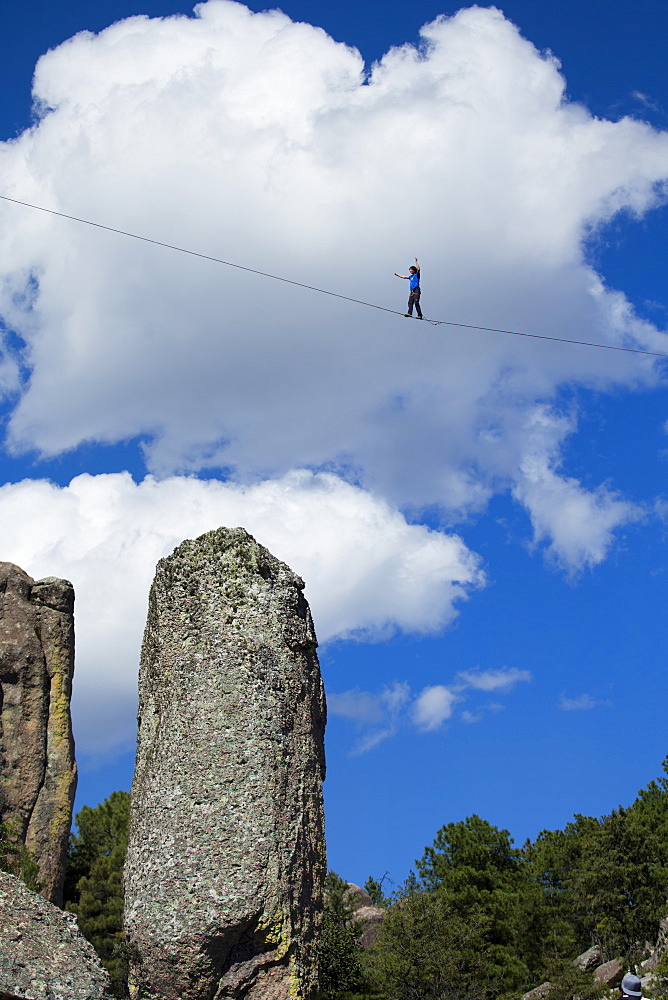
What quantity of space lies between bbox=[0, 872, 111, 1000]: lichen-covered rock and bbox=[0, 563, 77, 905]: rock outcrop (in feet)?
35.8

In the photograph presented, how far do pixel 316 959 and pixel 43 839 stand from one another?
44.4 feet

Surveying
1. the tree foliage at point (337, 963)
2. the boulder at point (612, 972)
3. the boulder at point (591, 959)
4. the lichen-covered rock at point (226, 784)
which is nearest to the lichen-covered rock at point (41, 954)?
the lichen-covered rock at point (226, 784)

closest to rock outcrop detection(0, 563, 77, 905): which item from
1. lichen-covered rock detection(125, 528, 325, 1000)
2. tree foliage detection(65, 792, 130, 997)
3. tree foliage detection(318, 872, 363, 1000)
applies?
tree foliage detection(65, 792, 130, 997)

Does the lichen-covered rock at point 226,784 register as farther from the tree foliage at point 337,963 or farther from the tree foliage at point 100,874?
the tree foliage at point 100,874

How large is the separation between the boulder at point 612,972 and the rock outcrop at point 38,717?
67.1ft

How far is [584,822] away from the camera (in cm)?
5338

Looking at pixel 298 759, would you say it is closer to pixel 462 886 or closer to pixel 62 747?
pixel 62 747

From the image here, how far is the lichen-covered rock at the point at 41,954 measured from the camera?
12.6 m

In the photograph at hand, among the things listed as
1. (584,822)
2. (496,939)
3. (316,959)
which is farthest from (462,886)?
(316,959)

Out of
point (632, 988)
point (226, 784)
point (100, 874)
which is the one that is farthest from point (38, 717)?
point (632, 988)

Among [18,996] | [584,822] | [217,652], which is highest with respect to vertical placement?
[584,822]

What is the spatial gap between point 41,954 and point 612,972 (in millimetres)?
29709

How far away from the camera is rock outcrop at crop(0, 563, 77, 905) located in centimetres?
2517

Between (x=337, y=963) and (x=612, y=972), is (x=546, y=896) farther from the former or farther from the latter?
(x=337, y=963)
